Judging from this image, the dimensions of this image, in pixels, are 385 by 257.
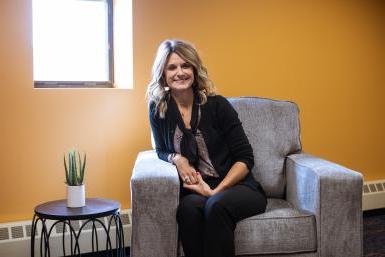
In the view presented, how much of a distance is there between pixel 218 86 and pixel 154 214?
131 centimetres

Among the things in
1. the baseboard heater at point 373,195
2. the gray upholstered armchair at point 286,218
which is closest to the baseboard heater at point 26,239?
the gray upholstered armchair at point 286,218

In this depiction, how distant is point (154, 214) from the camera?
195 cm

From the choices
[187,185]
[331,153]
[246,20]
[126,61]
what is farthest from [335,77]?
[187,185]

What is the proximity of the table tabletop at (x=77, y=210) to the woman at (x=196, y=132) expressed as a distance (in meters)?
0.33

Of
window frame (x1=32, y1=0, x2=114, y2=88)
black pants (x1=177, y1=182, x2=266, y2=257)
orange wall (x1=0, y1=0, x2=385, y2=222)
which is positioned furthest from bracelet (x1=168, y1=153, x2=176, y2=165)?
window frame (x1=32, y1=0, x2=114, y2=88)

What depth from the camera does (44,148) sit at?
265 centimetres

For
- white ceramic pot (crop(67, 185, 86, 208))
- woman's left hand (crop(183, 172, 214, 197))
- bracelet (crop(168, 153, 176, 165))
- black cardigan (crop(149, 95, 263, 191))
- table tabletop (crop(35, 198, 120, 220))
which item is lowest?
table tabletop (crop(35, 198, 120, 220))

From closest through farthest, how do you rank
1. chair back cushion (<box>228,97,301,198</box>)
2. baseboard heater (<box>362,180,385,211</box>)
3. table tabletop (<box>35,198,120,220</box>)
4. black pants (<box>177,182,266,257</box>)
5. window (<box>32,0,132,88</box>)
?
black pants (<box>177,182,266,257</box>), table tabletop (<box>35,198,120,220</box>), chair back cushion (<box>228,97,301,198</box>), window (<box>32,0,132,88</box>), baseboard heater (<box>362,180,385,211</box>)

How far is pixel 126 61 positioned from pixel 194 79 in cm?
70

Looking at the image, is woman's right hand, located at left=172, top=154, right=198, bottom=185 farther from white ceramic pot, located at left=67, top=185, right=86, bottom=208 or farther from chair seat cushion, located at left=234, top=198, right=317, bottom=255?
white ceramic pot, located at left=67, top=185, right=86, bottom=208

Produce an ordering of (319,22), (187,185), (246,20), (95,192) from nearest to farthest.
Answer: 1. (187,185)
2. (95,192)
3. (246,20)
4. (319,22)

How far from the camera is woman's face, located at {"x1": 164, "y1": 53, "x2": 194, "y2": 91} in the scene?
2268mm

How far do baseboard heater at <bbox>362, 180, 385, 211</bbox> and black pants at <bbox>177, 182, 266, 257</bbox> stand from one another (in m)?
1.78

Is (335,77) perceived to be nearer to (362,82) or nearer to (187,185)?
(362,82)
